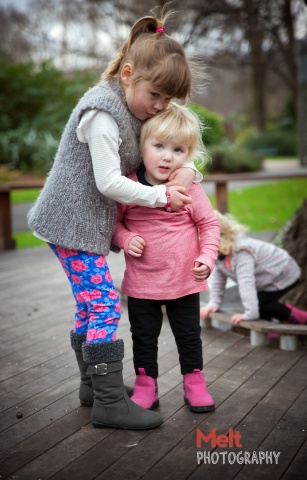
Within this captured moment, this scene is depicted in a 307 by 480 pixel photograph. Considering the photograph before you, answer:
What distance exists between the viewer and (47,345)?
3.47 metres

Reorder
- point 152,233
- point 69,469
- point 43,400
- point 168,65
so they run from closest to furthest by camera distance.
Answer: point 69,469
point 168,65
point 152,233
point 43,400

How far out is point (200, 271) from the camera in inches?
92.7

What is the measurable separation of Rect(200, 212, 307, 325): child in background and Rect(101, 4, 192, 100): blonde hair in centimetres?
127

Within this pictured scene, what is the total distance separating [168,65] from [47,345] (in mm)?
1898

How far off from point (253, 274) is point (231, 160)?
522 inches

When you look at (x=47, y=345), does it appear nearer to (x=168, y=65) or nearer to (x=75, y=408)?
(x=75, y=408)

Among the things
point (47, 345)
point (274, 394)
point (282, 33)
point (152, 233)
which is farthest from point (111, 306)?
point (282, 33)

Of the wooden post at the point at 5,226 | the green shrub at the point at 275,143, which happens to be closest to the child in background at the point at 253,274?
the wooden post at the point at 5,226

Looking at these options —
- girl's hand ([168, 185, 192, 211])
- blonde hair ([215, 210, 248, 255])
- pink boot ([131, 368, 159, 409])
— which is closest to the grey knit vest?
girl's hand ([168, 185, 192, 211])

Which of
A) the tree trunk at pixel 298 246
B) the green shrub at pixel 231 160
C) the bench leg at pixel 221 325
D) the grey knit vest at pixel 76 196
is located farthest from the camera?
the green shrub at pixel 231 160

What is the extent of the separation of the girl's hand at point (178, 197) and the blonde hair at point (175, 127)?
19 centimetres

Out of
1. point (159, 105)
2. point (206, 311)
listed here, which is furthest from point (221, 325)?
point (159, 105)

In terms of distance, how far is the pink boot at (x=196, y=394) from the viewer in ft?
8.16

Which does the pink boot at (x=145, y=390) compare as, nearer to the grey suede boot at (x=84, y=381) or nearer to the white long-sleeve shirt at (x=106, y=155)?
the grey suede boot at (x=84, y=381)
